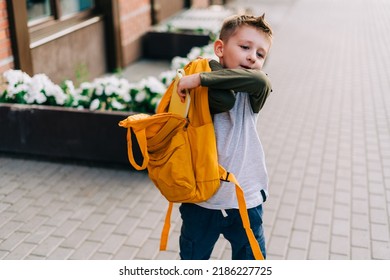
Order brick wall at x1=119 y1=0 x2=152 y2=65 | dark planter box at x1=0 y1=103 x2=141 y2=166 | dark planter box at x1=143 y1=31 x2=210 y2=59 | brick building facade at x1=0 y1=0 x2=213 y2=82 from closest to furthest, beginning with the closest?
dark planter box at x1=0 y1=103 x2=141 y2=166 < brick building facade at x1=0 y1=0 x2=213 y2=82 < brick wall at x1=119 y1=0 x2=152 y2=65 < dark planter box at x1=143 y1=31 x2=210 y2=59

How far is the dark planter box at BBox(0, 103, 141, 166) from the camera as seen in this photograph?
5578mm

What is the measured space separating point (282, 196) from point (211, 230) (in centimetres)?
244

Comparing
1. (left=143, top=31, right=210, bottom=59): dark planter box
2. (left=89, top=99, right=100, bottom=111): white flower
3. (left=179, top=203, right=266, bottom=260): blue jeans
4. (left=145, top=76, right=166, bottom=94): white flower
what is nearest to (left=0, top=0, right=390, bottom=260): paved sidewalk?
(left=89, top=99, right=100, bottom=111): white flower

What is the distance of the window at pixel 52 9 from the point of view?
768cm

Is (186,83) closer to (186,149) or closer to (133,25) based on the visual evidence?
(186,149)

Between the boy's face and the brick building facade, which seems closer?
the boy's face

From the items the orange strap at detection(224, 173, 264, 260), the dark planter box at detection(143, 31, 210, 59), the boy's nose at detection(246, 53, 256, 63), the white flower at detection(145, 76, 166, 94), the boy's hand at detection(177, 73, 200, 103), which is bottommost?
the dark planter box at detection(143, 31, 210, 59)

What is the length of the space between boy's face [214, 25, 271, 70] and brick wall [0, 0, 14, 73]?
15.1 feet

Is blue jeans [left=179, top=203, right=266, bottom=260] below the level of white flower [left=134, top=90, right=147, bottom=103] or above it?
above

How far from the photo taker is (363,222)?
15.6ft

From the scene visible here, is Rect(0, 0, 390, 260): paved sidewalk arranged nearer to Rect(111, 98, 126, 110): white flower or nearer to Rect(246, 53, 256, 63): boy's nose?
Rect(111, 98, 126, 110): white flower

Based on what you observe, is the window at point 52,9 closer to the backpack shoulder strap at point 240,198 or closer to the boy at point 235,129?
the boy at point 235,129

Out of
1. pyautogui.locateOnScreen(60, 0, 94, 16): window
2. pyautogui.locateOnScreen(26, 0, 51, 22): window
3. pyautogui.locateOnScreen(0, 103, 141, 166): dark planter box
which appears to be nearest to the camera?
pyautogui.locateOnScreen(0, 103, 141, 166): dark planter box

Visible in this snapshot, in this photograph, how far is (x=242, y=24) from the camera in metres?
2.62
